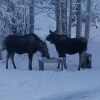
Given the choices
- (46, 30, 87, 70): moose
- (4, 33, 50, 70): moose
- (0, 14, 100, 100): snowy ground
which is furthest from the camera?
(46, 30, 87, 70): moose

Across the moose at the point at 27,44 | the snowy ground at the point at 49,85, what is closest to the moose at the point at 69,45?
the moose at the point at 27,44

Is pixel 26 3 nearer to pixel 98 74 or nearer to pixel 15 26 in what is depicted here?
pixel 15 26

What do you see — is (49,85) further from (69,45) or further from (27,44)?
(69,45)

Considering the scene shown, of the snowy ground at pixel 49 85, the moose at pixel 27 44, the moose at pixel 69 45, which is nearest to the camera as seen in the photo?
the snowy ground at pixel 49 85

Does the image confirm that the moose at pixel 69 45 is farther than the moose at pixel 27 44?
Yes

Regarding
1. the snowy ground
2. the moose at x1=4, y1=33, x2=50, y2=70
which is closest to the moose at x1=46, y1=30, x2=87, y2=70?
the moose at x1=4, y1=33, x2=50, y2=70

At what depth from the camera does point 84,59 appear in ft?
65.1

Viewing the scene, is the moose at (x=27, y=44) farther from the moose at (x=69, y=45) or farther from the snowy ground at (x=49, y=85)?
the snowy ground at (x=49, y=85)

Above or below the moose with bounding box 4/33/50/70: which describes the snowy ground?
below

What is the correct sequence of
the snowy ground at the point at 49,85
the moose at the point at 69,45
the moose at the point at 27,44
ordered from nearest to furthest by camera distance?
the snowy ground at the point at 49,85, the moose at the point at 27,44, the moose at the point at 69,45

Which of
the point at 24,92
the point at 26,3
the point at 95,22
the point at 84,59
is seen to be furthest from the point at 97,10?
the point at 24,92

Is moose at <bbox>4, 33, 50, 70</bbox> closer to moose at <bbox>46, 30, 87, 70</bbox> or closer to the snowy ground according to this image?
moose at <bbox>46, 30, 87, 70</bbox>

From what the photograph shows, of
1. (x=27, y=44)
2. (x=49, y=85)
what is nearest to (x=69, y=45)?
(x=27, y=44)

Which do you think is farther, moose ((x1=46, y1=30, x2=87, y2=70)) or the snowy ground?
moose ((x1=46, y1=30, x2=87, y2=70))
